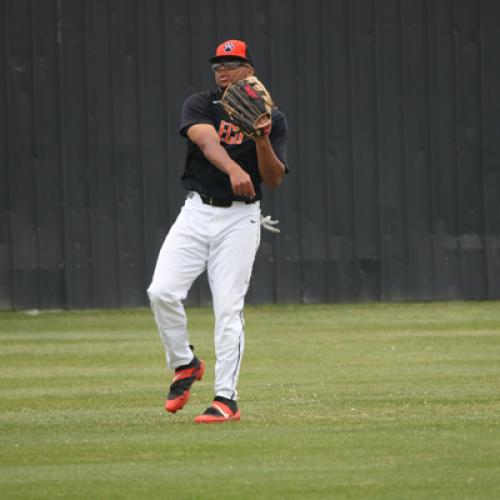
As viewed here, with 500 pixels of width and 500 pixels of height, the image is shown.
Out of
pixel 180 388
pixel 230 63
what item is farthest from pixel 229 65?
pixel 180 388

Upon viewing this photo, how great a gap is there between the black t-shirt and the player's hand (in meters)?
0.30

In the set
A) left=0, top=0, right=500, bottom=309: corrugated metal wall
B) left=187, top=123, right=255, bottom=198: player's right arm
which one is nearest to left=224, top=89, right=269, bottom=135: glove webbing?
left=187, top=123, right=255, bottom=198: player's right arm

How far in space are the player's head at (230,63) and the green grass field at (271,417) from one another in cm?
181

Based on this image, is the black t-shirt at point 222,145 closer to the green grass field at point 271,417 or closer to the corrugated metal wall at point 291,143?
the green grass field at point 271,417

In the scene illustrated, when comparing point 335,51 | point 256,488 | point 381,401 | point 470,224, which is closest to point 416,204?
point 470,224

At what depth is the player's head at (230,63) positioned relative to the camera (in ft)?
25.0

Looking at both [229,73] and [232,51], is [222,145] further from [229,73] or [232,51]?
[232,51]

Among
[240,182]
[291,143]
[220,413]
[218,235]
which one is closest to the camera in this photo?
[240,182]

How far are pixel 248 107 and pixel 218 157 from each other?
30 cm

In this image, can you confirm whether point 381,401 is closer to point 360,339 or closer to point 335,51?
point 360,339

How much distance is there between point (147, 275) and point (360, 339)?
398cm

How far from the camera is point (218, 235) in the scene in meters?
7.55

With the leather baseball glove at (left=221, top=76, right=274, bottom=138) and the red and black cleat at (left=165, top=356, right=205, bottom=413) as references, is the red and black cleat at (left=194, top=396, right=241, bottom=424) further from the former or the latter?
the leather baseball glove at (left=221, top=76, right=274, bottom=138)

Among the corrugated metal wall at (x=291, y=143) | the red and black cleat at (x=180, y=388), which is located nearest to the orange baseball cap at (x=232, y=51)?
the red and black cleat at (x=180, y=388)
